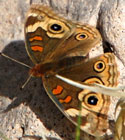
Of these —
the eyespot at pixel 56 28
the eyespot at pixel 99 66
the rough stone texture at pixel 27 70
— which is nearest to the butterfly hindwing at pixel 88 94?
the eyespot at pixel 99 66

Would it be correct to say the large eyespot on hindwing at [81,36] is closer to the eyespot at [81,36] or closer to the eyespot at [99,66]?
the eyespot at [81,36]

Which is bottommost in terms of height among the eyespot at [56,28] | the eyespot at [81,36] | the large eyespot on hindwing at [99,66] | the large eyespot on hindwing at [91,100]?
the large eyespot on hindwing at [91,100]

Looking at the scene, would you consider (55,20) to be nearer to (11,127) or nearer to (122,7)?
(122,7)

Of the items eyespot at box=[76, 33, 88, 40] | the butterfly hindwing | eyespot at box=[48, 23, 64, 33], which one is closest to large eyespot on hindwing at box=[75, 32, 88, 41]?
eyespot at box=[76, 33, 88, 40]

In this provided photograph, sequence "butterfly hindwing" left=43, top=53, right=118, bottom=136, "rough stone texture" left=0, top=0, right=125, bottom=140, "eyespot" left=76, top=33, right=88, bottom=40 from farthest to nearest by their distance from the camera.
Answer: "eyespot" left=76, top=33, right=88, bottom=40 < "rough stone texture" left=0, top=0, right=125, bottom=140 < "butterfly hindwing" left=43, top=53, right=118, bottom=136

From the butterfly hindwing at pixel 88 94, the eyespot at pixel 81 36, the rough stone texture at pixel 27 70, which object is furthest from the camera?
the eyespot at pixel 81 36

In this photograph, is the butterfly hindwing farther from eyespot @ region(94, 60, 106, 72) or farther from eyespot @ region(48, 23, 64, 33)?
eyespot @ region(48, 23, 64, 33)

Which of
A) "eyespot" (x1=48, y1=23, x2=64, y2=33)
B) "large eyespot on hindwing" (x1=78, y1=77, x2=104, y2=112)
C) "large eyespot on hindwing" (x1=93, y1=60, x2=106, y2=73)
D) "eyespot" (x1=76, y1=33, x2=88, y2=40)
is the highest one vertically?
"eyespot" (x1=48, y1=23, x2=64, y2=33)

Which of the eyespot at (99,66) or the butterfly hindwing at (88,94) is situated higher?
the eyespot at (99,66)
